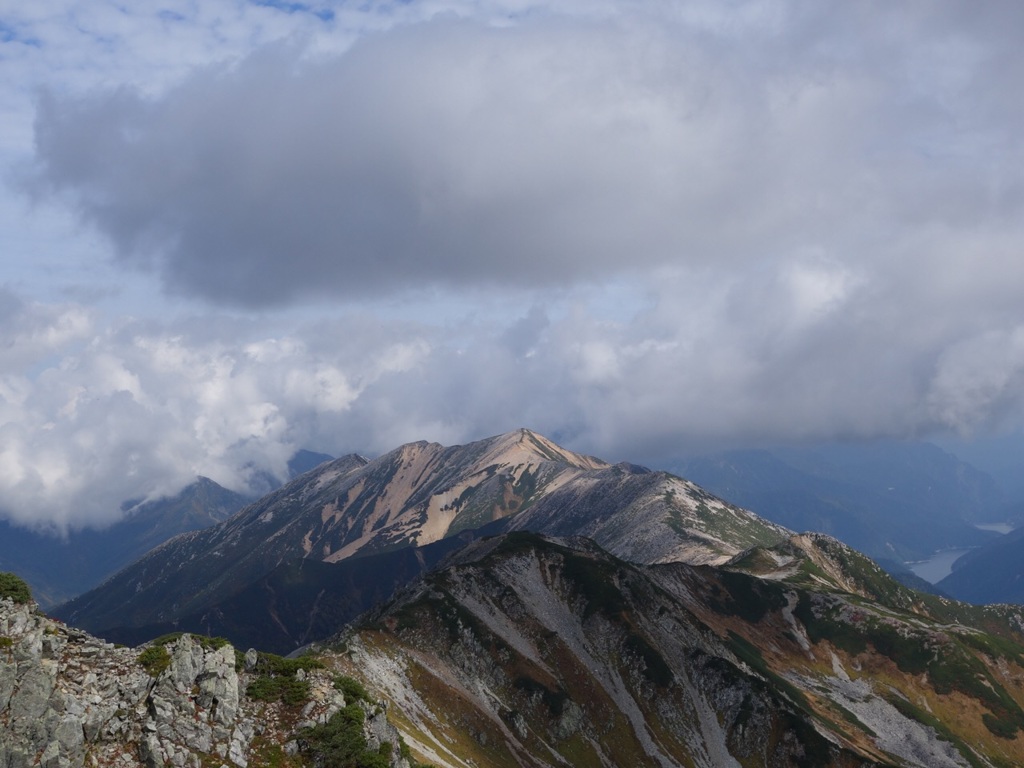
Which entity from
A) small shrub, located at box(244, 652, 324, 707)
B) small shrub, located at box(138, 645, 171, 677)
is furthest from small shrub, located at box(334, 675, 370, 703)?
small shrub, located at box(138, 645, 171, 677)

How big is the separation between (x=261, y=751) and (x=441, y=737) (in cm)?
8326

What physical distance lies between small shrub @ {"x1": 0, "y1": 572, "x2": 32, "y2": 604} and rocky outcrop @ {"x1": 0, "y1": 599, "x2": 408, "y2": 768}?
2.83 feet

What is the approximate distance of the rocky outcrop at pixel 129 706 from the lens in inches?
2470

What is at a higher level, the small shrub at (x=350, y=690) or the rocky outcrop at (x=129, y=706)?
the rocky outcrop at (x=129, y=706)

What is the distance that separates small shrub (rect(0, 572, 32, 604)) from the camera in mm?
68000

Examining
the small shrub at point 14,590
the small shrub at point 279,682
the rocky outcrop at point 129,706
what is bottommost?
the small shrub at point 279,682

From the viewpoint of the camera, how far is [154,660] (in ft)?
235

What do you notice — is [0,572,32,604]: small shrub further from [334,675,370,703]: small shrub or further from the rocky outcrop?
[334,675,370,703]: small shrub

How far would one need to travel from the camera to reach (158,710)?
68688 millimetres

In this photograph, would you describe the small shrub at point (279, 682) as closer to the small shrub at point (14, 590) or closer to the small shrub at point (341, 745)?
the small shrub at point (341, 745)

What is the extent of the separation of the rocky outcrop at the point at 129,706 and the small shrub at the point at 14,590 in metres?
0.86

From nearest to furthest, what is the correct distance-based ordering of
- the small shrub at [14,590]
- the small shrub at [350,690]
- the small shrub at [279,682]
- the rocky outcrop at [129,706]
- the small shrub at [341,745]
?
the rocky outcrop at [129,706] → the small shrub at [14,590] → the small shrub at [341,745] → the small shrub at [279,682] → the small shrub at [350,690]

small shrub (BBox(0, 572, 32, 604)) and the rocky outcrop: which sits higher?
small shrub (BBox(0, 572, 32, 604))

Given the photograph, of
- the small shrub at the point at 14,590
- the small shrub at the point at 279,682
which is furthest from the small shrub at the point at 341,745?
the small shrub at the point at 14,590
